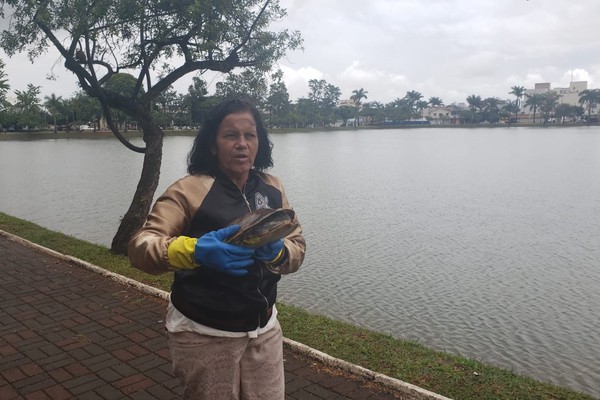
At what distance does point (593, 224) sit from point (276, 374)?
546 inches

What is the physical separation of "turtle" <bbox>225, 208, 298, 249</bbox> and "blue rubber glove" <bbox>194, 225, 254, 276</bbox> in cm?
2

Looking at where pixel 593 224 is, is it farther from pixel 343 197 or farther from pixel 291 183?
pixel 291 183

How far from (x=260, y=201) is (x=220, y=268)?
48 cm

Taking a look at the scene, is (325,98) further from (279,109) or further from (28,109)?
(28,109)

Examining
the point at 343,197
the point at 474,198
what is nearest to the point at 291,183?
the point at 343,197

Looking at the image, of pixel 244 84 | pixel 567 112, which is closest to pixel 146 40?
pixel 244 84

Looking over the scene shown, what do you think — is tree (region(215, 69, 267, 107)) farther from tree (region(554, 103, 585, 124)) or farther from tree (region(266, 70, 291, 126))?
tree (region(554, 103, 585, 124))

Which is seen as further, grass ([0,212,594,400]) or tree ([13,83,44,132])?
tree ([13,83,44,132])

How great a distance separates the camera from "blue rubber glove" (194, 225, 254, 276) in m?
1.84

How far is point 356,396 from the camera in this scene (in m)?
3.76

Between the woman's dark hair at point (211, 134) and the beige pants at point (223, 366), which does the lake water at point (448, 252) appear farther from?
the woman's dark hair at point (211, 134)

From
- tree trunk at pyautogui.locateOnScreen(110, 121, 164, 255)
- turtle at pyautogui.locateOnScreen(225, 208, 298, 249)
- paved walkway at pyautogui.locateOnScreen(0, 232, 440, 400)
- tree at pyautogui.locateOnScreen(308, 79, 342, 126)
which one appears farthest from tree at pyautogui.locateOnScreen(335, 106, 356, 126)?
turtle at pyautogui.locateOnScreen(225, 208, 298, 249)

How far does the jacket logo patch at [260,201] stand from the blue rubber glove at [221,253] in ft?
1.14

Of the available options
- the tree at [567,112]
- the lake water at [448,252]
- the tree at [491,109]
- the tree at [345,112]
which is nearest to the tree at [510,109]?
the tree at [491,109]
